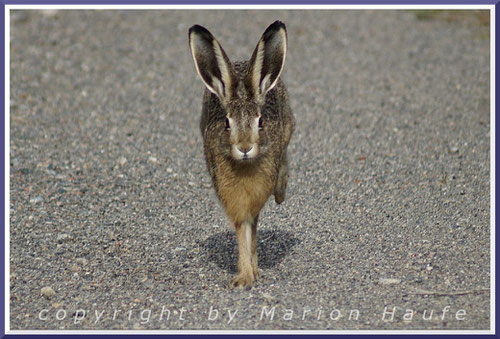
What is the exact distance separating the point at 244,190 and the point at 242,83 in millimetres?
976

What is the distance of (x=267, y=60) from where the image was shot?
Result: 22.0 feet

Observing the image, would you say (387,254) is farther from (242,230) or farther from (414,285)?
(242,230)

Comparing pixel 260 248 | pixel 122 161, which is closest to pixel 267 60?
pixel 260 248

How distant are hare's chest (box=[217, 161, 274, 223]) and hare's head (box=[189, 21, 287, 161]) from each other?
0.37m

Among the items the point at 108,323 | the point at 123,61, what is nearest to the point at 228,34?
the point at 123,61

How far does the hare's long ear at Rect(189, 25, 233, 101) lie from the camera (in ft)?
21.5

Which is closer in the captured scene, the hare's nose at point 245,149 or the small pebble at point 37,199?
the hare's nose at point 245,149

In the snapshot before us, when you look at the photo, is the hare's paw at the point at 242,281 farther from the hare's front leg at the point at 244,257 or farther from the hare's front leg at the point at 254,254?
the hare's front leg at the point at 254,254

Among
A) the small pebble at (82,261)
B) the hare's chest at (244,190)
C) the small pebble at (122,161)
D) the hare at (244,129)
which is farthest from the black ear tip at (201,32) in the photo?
the small pebble at (122,161)

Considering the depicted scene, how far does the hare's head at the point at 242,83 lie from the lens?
20.6ft

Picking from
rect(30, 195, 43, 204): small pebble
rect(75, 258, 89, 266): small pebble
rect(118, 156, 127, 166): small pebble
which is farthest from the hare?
rect(118, 156, 127, 166): small pebble

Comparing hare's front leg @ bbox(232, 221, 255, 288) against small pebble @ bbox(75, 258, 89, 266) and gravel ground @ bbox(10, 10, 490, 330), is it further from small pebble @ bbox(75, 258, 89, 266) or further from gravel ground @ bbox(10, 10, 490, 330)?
small pebble @ bbox(75, 258, 89, 266)

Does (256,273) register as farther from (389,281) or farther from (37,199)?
(37,199)

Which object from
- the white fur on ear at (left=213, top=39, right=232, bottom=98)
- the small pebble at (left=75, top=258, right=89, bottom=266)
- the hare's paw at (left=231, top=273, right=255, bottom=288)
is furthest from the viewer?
the small pebble at (left=75, top=258, right=89, bottom=266)
